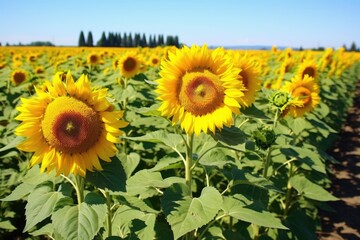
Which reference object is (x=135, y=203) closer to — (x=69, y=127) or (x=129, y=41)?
(x=69, y=127)

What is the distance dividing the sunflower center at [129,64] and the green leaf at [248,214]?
12.6ft

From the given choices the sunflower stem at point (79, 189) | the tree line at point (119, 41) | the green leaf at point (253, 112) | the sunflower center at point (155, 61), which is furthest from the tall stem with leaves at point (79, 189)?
the tree line at point (119, 41)

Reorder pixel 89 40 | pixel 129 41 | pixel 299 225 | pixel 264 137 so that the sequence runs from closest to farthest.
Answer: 1. pixel 264 137
2. pixel 299 225
3. pixel 89 40
4. pixel 129 41

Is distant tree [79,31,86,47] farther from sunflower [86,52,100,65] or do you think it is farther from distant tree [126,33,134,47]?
sunflower [86,52,100,65]

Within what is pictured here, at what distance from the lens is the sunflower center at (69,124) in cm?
185

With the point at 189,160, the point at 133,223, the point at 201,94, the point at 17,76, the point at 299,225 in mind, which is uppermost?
the point at 201,94

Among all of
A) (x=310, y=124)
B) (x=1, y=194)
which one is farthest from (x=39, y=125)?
(x=310, y=124)

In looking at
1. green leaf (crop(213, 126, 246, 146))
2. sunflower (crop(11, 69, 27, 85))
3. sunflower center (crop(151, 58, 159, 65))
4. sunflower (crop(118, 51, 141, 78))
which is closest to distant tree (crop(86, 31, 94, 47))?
sunflower center (crop(151, 58, 159, 65))

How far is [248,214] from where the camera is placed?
2.14m

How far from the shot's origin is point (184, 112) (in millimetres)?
2264

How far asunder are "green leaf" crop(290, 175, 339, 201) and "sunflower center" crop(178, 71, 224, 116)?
1.54m

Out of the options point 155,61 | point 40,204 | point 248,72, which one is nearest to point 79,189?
point 40,204

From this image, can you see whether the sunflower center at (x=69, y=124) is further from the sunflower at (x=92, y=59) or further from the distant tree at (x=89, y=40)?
the distant tree at (x=89, y=40)

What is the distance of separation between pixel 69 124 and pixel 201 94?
32.3 inches
